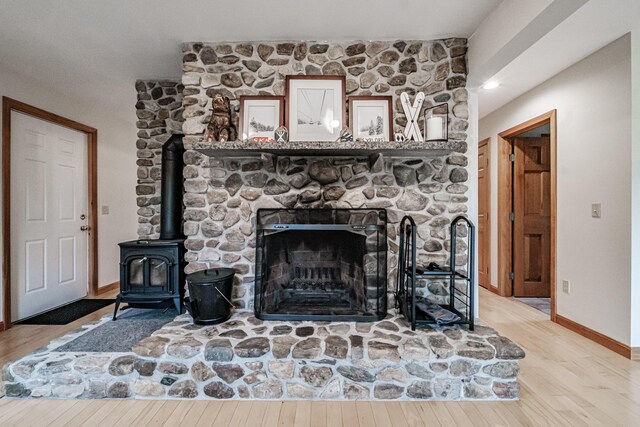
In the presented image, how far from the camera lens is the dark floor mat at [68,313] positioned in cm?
297

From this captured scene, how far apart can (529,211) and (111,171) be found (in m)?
5.42

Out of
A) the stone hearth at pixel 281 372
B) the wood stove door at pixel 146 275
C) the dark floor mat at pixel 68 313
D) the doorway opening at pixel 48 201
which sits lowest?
the dark floor mat at pixel 68 313

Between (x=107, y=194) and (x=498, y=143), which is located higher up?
(x=498, y=143)

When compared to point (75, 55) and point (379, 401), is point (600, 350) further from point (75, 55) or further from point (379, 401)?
point (75, 55)

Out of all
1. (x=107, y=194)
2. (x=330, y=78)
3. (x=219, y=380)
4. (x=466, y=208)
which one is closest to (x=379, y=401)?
(x=219, y=380)

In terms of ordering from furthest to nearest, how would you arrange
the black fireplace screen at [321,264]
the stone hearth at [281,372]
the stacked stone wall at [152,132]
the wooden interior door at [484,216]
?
the wooden interior door at [484,216] → the stacked stone wall at [152,132] → the black fireplace screen at [321,264] → the stone hearth at [281,372]

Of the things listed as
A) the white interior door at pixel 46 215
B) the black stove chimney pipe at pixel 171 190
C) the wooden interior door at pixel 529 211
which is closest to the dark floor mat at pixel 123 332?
the black stove chimney pipe at pixel 171 190

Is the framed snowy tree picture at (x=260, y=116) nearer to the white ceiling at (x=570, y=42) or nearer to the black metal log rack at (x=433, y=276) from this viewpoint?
the black metal log rack at (x=433, y=276)

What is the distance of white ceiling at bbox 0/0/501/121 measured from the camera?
1976 millimetres

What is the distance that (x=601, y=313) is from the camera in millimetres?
2500

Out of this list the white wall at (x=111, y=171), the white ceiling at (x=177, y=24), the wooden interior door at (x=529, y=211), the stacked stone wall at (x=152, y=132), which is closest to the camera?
the white ceiling at (x=177, y=24)

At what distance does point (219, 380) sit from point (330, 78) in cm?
222

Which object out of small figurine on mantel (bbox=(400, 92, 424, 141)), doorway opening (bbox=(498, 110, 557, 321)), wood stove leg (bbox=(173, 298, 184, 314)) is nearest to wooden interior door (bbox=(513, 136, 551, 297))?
doorway opening (bbox=(498, 110, 557, 321))

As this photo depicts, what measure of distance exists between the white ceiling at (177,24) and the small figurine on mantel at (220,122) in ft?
1.67
